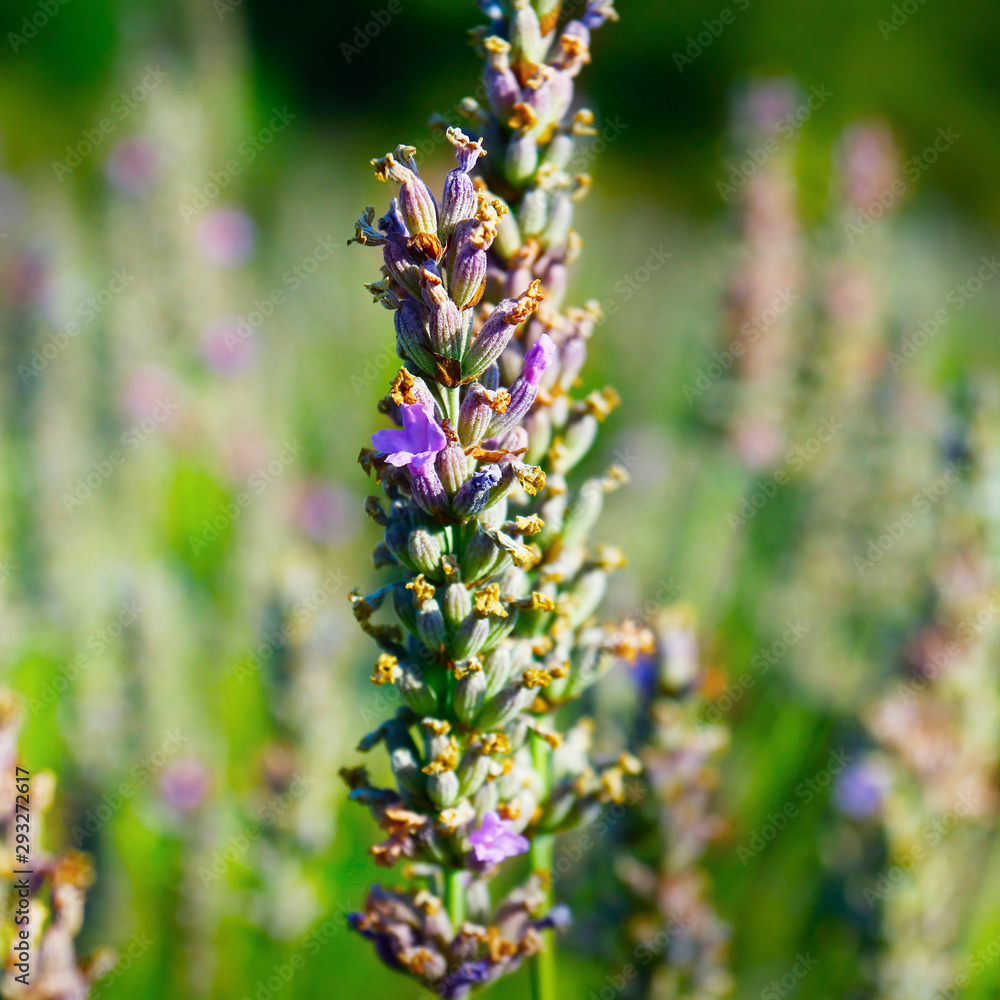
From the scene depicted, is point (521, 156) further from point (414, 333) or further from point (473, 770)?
point (473, 770)

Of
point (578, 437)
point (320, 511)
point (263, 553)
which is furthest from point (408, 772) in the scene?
point (320, 511)

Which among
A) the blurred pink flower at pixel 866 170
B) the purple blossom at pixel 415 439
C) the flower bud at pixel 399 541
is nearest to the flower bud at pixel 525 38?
the purple blossom at pixel 415 439

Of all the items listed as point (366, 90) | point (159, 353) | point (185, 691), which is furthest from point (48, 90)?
point (185, 691)

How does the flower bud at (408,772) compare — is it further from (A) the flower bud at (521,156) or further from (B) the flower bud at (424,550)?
(A) the flower bud at (521,156)

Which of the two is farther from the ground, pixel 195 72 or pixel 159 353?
pixel 195 72

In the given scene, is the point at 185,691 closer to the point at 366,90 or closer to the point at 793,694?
the point at 793,694

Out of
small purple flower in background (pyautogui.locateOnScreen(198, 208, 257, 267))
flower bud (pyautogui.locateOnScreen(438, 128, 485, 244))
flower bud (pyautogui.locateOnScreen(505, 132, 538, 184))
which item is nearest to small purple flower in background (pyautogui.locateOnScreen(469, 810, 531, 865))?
flower bud (pyautogui.locateOnScreen(438, 128, 485, 244))
